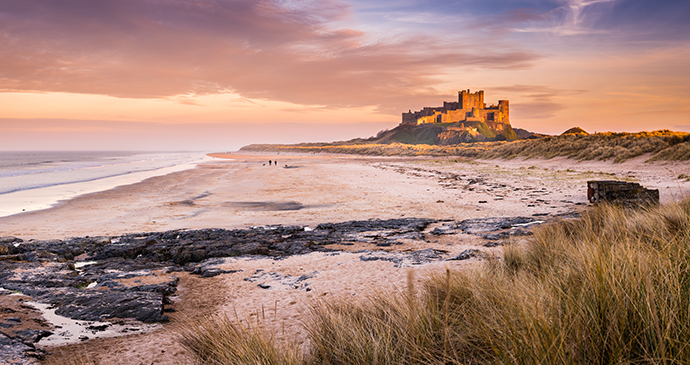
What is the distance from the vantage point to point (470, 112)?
16212cm

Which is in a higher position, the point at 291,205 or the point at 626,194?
the point at 626,194

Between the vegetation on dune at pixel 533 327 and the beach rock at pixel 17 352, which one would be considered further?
the beach rock at pixel 17 352

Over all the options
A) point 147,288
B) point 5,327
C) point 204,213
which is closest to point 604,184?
point 147,288

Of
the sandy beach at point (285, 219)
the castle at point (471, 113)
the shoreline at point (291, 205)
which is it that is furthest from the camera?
the castle at point (471, 113)

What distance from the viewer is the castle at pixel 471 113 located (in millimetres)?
161375

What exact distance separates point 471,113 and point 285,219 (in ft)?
540

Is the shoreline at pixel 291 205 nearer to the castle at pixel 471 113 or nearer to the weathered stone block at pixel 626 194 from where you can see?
the weathered stone block at pixel 626 194

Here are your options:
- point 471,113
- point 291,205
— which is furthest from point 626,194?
point 471,113

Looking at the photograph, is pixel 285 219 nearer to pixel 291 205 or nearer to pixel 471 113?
pixel 291 205

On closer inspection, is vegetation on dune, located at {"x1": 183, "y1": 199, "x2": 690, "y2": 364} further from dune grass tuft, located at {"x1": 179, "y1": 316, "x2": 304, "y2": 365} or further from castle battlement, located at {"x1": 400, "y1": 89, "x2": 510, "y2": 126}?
castle battlement, located at {"x1": 400, "y1": 89, "x2": 510, "y2": 126}

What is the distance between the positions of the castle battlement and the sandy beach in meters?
144

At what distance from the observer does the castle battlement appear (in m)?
162

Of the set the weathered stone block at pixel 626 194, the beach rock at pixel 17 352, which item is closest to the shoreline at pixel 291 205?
the weathered stone block at pixel 626 194

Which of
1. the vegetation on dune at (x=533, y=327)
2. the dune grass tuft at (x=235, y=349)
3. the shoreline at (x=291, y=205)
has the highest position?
the vegetation on dune at (x=533, y=327)
